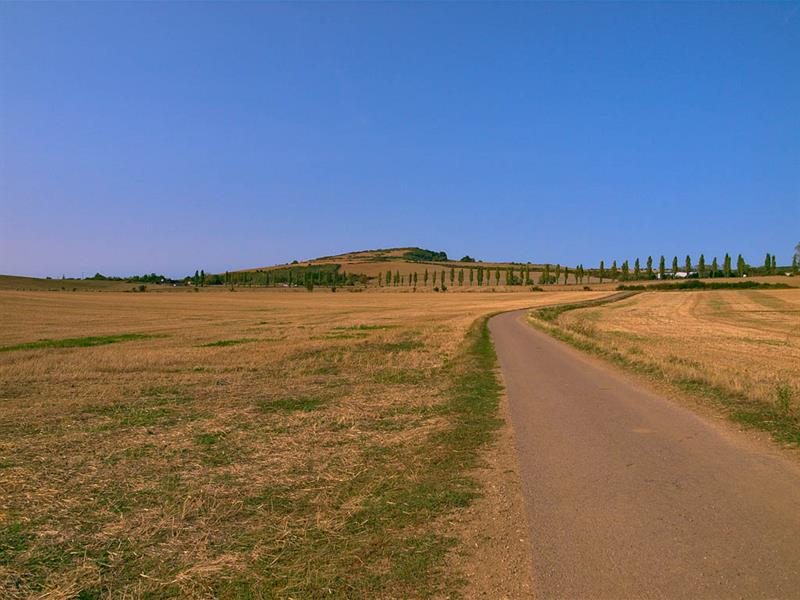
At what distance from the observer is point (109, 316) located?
55.8m

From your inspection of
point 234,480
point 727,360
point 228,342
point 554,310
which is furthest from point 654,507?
point 554,310

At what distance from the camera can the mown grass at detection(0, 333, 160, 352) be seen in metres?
29.1

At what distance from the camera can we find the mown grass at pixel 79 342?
29.1 meters

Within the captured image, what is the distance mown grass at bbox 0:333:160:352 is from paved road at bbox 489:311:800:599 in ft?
82.3

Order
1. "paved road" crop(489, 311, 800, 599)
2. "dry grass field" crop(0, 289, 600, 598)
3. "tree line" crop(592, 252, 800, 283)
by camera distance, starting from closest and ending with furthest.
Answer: "paved road" crop(489, 311, 800, 599)
"dry grass field" crop(0, 289, 600, 598)
"tree line" crop(592, 252, 800, 283)

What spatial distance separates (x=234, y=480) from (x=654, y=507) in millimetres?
5017

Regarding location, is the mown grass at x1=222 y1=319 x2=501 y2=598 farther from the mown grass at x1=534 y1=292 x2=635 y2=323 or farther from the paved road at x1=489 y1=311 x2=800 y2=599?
the mown grass at x1=534 y1=292 x2=635 y2=323

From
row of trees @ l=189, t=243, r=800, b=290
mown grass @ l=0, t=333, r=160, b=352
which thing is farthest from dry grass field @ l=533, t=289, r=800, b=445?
row of trees @ l=189, t=243, r=800, b=290

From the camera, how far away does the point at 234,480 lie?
796 centimetres

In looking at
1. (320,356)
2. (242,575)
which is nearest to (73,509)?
(242,575)

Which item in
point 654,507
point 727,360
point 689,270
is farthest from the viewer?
point 689,270

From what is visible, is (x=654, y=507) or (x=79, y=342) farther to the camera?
(x=79, y=342)

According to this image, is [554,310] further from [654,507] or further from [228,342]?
[654,507]

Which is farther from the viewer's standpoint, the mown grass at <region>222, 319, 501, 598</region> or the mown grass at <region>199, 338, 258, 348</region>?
the mown grass at <region>199, 338, 258, 348</region>
